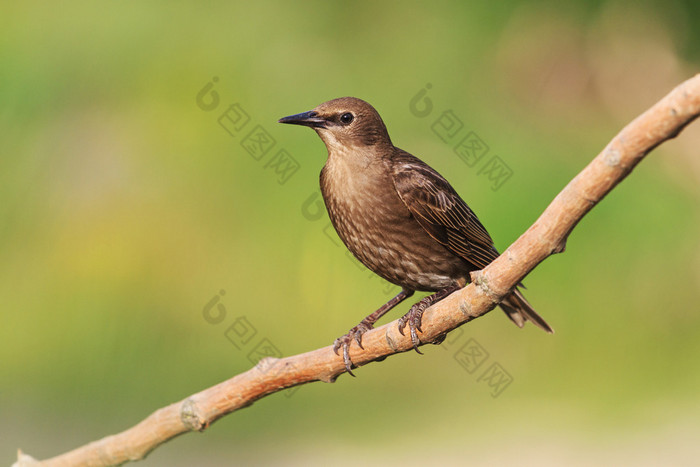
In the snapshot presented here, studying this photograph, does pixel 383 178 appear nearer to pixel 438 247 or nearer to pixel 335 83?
pixel 438 247

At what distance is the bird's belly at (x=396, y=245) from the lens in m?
3.62

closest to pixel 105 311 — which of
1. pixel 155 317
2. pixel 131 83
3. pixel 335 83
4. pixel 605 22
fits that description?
pixel 155 317

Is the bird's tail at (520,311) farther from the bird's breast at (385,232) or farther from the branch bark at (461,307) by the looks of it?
the branch bark at (461,307)

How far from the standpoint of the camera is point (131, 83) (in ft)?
23.9

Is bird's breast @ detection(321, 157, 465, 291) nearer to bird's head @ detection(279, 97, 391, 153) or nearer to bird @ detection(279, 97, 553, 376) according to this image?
bird @ detection(279, 97, 553, 376)

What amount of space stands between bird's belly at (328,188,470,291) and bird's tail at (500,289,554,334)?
0.32 meters

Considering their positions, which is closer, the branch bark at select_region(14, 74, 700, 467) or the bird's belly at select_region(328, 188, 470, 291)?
the branch bark at select_region(14, 74, 700, 467)

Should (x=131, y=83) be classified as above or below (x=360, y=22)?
below

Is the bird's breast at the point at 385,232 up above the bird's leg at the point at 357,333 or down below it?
above

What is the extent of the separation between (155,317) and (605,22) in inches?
176

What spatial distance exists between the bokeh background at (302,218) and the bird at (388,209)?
7.12 feet

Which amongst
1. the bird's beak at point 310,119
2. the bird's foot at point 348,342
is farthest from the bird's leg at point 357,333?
the bird's beak at point 310,119

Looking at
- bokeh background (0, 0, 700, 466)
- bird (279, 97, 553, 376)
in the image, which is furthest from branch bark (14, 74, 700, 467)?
bokeh background (0, 0, 700, 466)

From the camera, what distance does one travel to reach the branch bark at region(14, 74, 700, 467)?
6.40 ft
